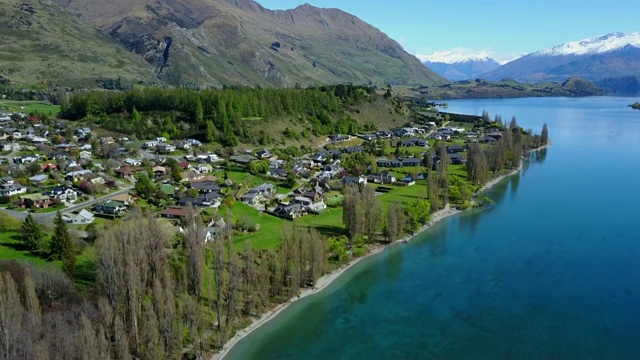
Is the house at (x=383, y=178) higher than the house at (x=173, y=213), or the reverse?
the house at (x=173, y=213)

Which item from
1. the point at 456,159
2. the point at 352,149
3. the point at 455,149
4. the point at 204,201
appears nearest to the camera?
the point at 204,201

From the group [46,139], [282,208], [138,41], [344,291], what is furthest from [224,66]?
[344,291]

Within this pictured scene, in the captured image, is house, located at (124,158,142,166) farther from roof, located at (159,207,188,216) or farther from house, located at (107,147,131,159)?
roof, located at (159,207,188,216)

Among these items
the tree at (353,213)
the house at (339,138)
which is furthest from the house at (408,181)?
the house at (339,138)

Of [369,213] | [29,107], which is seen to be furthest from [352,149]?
[29,107]

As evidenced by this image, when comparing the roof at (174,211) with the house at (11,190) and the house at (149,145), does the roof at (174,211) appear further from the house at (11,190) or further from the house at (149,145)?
the house at (149,145)

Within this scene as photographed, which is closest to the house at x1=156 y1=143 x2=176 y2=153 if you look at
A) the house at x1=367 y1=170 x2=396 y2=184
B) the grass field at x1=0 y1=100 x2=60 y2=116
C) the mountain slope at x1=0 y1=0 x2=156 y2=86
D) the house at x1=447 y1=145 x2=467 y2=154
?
the house at x1=367 y1=170 x2=396 y2=184

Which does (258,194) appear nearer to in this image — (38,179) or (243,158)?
(243,158)
